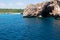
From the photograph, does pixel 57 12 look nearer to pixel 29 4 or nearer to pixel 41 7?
pixel 41 7

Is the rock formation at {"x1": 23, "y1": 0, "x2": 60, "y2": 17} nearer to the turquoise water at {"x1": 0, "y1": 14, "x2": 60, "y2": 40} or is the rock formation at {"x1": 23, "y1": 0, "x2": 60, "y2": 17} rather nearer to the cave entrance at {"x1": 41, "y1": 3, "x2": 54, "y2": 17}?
the cave entrance at {"x1": 41, "y1": 3, "x2": 54, "y2": 17}

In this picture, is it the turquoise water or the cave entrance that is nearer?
the turquoise water

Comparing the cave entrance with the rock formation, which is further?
the cave entrance

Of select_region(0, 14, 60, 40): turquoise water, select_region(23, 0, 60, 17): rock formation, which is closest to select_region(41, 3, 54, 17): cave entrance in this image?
select_region(23, 0, 60, 17): rock formation

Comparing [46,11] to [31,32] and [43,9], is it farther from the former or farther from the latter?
[31,32]

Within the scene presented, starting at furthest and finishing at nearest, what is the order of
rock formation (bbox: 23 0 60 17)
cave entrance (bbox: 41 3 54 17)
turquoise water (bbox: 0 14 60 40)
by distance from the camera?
cave entrance (bbox: 41 3 54 17) < rock formation (bbox: 23 0 60 17) < turquoise water (bbox: 0 14 60 40)

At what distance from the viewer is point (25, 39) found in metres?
43.2

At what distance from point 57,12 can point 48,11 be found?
45.9ft

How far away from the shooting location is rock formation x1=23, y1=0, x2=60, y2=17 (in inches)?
4552

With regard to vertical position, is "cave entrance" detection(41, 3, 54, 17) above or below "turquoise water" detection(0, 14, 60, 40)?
below

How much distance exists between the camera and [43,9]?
128625 mm

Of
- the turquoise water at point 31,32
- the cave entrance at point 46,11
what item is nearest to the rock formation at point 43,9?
the cave entrance at point 46,11

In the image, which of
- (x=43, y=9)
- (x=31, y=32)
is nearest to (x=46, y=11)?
(x=43, y=9)

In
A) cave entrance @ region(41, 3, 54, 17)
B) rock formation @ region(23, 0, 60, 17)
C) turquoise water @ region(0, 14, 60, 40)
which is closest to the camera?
turquoise water @ region(0, 14, 60, 40)
